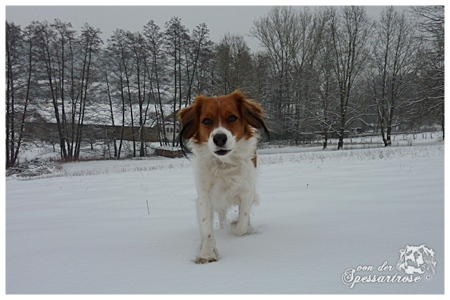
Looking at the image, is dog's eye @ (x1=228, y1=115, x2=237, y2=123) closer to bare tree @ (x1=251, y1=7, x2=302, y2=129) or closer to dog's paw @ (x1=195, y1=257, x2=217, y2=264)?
dog's paw @ (x1=195, y1=257, x2=217, y2=264)

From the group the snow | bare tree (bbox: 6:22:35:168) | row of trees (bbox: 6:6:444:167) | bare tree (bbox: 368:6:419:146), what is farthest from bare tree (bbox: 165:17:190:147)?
the snow

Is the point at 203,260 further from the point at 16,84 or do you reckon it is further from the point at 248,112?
the point at 16,84

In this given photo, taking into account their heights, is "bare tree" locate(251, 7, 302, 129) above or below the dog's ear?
above

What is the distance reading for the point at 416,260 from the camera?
6.68ft

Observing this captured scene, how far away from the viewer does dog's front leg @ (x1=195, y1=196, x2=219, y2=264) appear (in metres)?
2.45

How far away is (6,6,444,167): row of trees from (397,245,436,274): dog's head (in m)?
24.7

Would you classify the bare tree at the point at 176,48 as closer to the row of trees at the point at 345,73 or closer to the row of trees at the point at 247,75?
the row of trees at the point at 247,75

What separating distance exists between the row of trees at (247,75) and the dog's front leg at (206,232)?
23.9 meters

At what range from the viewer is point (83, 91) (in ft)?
92.5

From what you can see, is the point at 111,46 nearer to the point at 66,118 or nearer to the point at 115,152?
the point at 66,118

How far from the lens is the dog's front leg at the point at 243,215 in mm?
3082

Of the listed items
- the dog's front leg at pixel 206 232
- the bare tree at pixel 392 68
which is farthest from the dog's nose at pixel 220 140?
the bare tree at pixel 392 68

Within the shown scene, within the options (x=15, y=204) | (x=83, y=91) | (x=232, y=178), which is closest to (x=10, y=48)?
(x=83, y=91)

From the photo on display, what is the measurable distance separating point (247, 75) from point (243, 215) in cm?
2553
